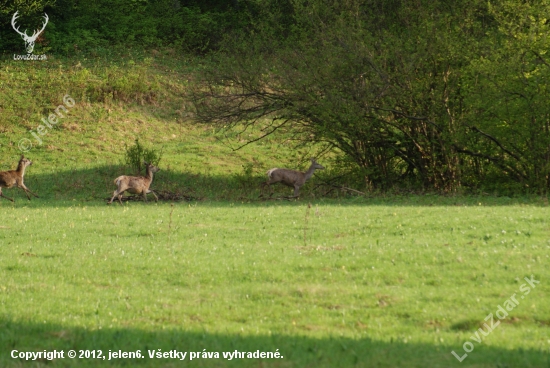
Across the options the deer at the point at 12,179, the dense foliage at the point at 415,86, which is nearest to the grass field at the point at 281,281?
the deer at the point at 12,179

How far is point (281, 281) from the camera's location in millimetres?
12773

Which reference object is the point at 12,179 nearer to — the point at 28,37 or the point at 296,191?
the point at 296,191

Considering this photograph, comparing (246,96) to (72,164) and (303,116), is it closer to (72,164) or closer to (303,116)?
(303,116)

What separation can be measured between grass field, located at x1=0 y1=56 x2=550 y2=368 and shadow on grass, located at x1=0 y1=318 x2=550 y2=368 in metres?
0.03

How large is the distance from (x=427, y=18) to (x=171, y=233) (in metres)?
15.5

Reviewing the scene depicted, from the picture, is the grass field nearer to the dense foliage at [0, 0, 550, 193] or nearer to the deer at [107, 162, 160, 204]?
→ the deer at [107, 162, 160, 204]

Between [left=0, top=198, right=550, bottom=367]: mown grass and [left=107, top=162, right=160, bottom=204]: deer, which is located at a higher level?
[left=107, top=162, right=160, bottom=204]: deer

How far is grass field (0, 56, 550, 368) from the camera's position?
9102 millimetres

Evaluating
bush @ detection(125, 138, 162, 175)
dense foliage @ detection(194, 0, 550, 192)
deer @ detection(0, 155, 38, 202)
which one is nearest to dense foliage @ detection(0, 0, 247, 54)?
bush @ detection(125, 138, 162, 175)

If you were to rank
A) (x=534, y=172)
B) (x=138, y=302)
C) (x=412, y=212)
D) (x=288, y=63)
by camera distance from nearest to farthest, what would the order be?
(x=138, y=302), (x=412, y=212), (x=534, y=172), (x=288, y=63)

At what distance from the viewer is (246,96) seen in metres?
30.7

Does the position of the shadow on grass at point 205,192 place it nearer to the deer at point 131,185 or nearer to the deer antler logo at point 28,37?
the deer at point 131,185

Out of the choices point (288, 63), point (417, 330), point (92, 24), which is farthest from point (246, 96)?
point (92, 24)

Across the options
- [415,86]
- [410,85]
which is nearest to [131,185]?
[410,85]
